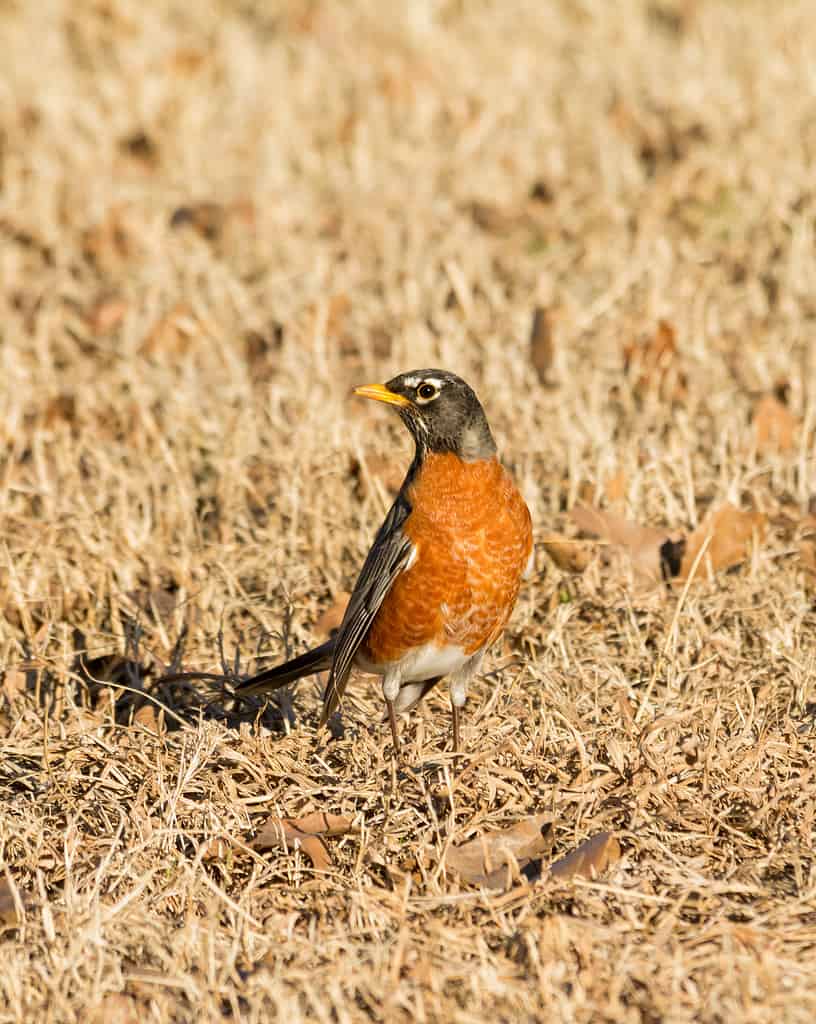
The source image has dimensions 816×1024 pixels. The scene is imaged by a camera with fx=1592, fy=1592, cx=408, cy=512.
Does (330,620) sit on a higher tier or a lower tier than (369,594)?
lower

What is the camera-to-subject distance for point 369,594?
445 centimetres

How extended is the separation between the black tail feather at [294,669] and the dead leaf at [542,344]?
108 inches

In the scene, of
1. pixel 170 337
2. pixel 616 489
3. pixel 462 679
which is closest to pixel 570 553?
pixel 616 489

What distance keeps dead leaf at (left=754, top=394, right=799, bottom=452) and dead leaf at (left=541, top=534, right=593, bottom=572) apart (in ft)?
3.98

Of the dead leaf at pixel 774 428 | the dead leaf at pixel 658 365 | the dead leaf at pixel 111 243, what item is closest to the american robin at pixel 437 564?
the dead leaf at pixel 774 428

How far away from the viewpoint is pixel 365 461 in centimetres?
600

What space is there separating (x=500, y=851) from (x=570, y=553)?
5.57 feet

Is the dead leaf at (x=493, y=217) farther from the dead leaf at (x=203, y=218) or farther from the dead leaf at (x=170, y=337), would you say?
the dead leaf at (x=170, y=337)

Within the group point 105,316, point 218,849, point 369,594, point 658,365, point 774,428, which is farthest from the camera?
point 105,316

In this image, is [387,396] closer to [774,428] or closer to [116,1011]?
[116,1011]

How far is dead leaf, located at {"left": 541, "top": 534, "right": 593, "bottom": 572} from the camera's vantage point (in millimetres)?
5473

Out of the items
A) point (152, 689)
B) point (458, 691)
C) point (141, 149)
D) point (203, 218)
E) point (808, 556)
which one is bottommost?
point (152, 689)

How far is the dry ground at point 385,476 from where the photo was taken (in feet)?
12.0

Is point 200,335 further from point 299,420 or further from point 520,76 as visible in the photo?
point 520,76
